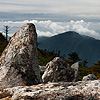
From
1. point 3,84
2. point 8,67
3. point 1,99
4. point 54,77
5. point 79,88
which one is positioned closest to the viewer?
point 79,88

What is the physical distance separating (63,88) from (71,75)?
12539 mm

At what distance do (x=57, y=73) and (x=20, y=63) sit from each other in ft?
27.7

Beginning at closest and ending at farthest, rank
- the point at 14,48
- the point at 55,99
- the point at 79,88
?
1. the point at 55,99
2. the point at 79,88
3. the point at 14,48

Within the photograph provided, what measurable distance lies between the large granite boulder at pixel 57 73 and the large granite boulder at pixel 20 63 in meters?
7.33

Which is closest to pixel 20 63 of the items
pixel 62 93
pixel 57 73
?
pixel 62 93

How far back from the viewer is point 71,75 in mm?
17938

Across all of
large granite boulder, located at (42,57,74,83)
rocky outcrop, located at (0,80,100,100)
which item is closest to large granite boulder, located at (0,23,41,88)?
rocky outcrop, located at (0,80,100,100)

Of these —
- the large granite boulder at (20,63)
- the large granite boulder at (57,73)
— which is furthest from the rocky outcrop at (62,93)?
the large granite boulder at (57,73)

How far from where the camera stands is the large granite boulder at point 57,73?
645 inches

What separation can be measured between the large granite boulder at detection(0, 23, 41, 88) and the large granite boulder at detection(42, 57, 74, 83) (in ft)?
24.0

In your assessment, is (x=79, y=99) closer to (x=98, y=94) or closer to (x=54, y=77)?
(x=98, y=94)

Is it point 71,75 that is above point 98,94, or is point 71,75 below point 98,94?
below

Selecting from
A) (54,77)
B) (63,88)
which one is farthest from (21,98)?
(54,77)

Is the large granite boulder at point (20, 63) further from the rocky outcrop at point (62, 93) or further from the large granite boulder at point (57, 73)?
the large granite boulder at point (57, 73)
